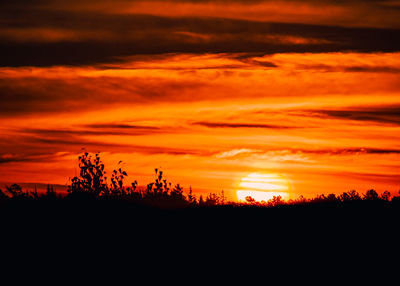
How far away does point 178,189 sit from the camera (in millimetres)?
20875

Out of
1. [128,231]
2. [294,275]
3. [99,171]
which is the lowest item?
[294,275]

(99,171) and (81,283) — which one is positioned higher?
(99,171)

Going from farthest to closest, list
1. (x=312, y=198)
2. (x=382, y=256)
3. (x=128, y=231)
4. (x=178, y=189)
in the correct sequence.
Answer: (x=178, y=189) < (x=312, y=198) < (x=128, y=231) < (x=382, y=256)

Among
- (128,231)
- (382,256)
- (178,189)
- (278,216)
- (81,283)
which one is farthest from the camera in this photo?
(178,189)

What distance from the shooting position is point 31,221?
15820 mm

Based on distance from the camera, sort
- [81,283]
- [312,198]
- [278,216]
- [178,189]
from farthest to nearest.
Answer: [178,189]
[312,198]
[278,216]
[81,283]

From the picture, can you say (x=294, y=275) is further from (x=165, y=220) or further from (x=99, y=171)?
(x=99, y=171)

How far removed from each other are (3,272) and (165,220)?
12.9ft

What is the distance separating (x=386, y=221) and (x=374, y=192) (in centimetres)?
394

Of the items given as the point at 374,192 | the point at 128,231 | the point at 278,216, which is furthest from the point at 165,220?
the point at 374,192

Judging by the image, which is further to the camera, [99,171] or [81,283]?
[99,171]

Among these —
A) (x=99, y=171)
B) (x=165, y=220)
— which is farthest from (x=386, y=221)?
(x=99, y=171)

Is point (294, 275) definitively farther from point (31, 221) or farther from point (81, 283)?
point (31, 221)

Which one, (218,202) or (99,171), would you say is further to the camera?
(99,171)
